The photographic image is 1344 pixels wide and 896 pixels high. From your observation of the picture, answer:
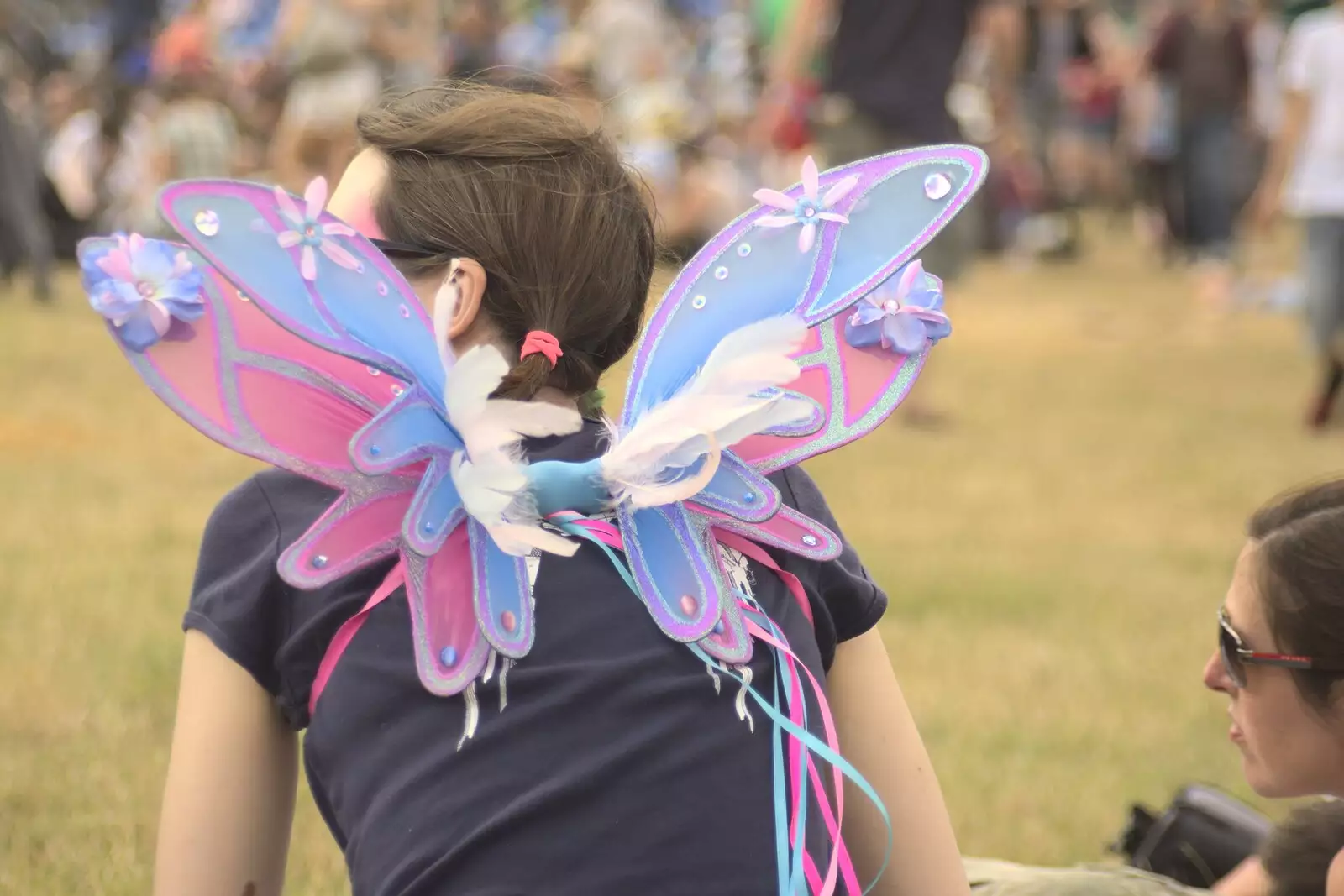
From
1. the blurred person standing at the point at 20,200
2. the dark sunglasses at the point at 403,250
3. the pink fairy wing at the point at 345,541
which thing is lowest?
the blurred person standing at the point at 20,200

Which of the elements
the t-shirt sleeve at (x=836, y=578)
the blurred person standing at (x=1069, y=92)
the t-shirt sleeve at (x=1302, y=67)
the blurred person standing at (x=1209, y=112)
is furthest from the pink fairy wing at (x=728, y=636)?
the blurred person standing at (x=1069, y=92)

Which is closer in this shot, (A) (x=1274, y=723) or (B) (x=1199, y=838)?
(A) (x=1274, y=723)

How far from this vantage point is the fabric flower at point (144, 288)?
1.41 meters

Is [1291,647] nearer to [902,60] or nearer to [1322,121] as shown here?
[902,60]

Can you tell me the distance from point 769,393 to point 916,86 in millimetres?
4679

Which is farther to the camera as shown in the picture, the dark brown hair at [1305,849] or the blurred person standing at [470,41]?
the blurred person standing at [470,41]

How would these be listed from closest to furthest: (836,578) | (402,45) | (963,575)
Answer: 1. (836,578)
2. (963,575)
3. (402,45)

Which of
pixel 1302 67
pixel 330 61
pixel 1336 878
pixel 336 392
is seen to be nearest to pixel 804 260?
pixel 336 392

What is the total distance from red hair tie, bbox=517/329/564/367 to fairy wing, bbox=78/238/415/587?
0.11 meters

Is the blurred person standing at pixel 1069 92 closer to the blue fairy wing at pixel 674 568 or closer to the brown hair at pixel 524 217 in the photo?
the brown hair at pixel 524 217

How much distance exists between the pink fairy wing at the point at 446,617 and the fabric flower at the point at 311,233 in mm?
240

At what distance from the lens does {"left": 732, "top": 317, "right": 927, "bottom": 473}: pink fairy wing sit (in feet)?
5.20

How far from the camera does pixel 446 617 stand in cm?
140

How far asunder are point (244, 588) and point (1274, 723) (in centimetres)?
110
